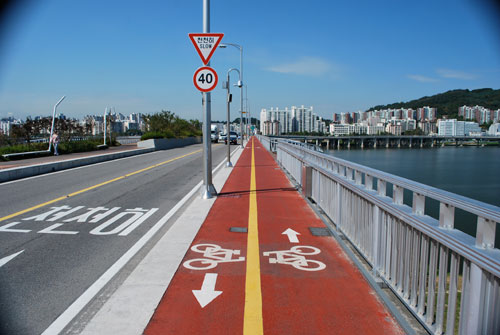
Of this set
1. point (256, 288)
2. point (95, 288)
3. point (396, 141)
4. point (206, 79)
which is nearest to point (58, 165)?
point (206, 79)

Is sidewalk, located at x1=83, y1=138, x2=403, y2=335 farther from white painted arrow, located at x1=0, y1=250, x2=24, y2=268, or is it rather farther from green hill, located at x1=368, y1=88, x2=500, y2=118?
green hill, located at x1=368, y1=88, x2=500, y2=118

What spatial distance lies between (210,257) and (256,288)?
1.27 metres

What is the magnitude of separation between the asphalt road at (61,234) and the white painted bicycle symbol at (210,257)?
44.8 inches

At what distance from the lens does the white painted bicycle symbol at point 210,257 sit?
5203 millimetres

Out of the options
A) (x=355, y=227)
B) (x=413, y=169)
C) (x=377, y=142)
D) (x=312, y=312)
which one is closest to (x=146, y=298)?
(x=312, y=312)

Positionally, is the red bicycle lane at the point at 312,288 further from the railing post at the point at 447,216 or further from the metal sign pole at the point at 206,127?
the metal sign pole at the point at 206,127

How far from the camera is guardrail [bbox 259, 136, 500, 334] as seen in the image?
2.61 metres

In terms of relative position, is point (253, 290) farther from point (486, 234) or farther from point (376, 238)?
point (486, 234)

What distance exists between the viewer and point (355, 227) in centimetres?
563

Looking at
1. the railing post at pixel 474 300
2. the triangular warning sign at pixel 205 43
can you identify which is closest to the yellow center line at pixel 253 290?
the railing post at pixel 474 300

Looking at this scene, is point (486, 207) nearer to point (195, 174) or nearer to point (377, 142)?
point (195, 174)

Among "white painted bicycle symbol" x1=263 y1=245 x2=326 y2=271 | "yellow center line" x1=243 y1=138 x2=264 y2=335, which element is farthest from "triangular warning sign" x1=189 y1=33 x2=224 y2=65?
"white painted bicycle symbol" x1=263 y1=245 x2=326 y2=271

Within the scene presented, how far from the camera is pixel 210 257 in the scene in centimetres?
554

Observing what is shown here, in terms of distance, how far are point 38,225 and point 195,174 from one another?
9.66 meters
